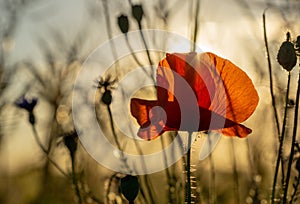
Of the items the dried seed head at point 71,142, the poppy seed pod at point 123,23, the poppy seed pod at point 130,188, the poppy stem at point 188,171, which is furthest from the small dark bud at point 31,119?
the poppy stem at point 188,171

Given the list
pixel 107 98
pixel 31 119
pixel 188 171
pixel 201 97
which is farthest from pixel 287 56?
pixel 31 119

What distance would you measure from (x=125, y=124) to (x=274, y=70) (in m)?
0.33

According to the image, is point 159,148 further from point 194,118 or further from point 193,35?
point 194,118

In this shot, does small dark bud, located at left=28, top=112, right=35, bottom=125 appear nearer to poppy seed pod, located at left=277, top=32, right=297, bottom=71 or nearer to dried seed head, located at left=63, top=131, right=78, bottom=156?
dried seed head, located at left=63, top=131, right=78, bottom=156

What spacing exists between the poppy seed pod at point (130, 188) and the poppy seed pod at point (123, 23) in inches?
18.1

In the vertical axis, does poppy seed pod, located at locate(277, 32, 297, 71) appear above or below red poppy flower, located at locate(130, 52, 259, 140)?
above

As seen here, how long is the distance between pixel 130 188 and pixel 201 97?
16 centimetres

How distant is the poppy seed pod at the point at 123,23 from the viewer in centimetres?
142

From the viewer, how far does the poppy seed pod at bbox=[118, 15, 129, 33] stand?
1.42 m

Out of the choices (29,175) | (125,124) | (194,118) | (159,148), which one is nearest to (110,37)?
(125,124)

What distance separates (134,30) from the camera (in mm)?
1506

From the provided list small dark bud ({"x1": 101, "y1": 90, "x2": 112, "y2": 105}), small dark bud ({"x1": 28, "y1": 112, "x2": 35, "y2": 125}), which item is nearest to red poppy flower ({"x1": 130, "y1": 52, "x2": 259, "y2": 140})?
small dark bud ({"x1": 101, "y1": 90, "x2": 112, "y2": 105})

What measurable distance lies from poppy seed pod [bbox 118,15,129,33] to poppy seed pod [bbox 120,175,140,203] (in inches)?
18.1

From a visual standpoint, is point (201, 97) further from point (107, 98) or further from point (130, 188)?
point (107, 98)
